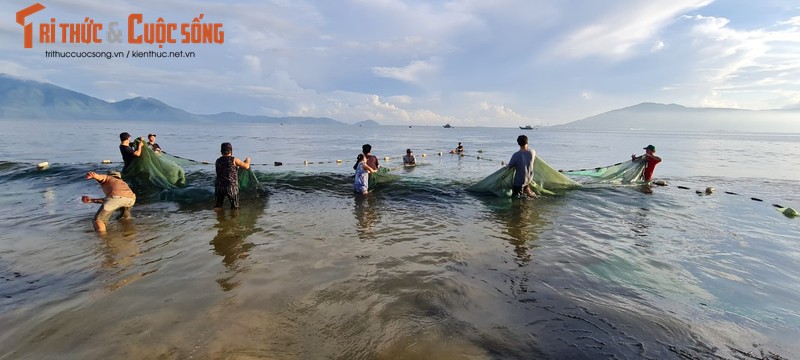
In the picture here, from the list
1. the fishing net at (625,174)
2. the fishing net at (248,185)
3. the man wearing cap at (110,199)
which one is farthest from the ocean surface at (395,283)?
the fishing net at (625,174)

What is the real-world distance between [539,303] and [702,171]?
27279 mm

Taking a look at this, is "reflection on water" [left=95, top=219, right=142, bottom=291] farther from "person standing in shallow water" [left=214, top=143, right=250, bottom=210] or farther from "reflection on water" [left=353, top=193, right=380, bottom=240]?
"reflection on water" [left=353, top=193, right=380, bottom=240]

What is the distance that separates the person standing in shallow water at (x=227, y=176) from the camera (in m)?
9.27

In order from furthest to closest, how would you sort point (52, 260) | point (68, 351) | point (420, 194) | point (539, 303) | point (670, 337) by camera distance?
1. point (420, 194)
2. point (52, 260)
3. point (539, 303)
4. point (670, 337)
5. point (68, 351)

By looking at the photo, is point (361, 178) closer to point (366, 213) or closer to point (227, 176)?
point (366, 213)

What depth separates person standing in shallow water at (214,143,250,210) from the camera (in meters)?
9.27

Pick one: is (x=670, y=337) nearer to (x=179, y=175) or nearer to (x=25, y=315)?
(x=25, y=315)

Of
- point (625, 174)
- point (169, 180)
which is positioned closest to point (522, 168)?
point (625, 174)

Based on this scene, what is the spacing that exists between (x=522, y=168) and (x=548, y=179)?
2193 mm

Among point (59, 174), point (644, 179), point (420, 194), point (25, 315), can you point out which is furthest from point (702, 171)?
point (59, 174)

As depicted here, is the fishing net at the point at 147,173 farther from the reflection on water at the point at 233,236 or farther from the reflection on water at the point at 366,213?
the reflection on water at the point at 366,213

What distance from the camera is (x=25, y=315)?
4281mm

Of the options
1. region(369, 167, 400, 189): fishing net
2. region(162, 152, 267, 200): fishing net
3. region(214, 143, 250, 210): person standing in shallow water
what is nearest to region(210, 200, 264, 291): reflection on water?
region(214, 143, 250, 210): person standing in shallow water

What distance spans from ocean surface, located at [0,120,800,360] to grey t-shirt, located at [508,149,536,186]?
111cm
